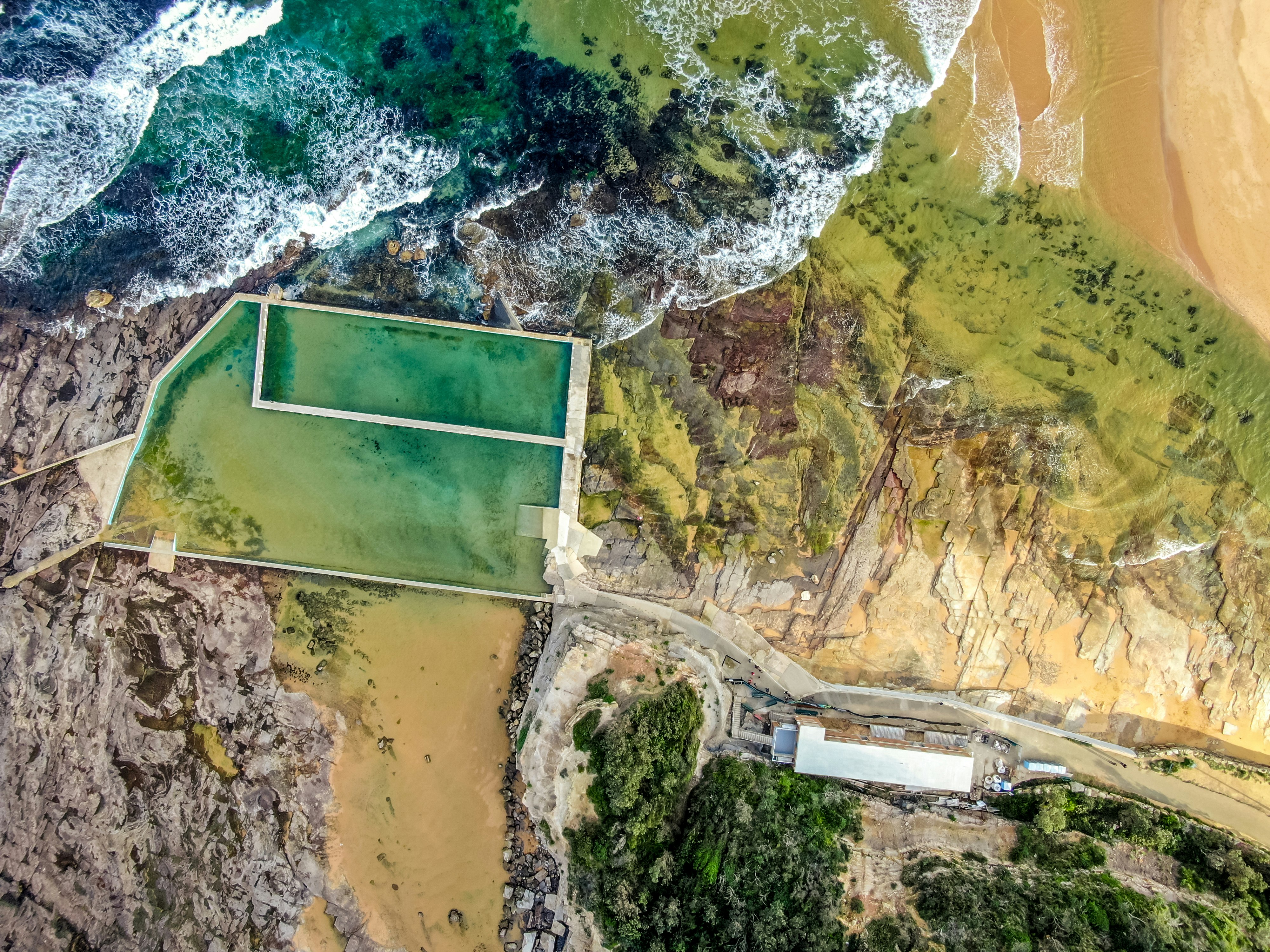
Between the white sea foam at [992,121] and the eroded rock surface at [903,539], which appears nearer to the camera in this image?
the white sea foam at [992,121]

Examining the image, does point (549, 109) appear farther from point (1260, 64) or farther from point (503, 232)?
point (1260, 64)

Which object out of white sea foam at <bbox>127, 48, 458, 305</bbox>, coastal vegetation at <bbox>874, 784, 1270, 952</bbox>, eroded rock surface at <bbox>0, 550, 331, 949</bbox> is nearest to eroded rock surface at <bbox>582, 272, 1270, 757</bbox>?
coastal vegetation at <bbox>874, 784, 1270, 952</bbox>

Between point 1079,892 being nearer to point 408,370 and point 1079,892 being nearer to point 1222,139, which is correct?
point 1222,139

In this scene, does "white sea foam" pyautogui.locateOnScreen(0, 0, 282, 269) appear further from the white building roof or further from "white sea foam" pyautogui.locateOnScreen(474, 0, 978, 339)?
the white building roof

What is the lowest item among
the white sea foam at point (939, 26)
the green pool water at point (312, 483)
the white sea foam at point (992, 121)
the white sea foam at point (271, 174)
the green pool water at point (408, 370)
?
the green pool water at point (312, 483)

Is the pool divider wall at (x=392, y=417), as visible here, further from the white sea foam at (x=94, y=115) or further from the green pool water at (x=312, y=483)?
the white sea foam at (x=94, y=115)

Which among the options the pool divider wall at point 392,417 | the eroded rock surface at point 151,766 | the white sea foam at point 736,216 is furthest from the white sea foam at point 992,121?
the eroded rock surface at point 151,766

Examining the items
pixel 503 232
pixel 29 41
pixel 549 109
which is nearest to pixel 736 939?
pixel 503 232
